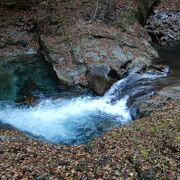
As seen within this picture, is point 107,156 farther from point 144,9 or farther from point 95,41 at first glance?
point 144,9

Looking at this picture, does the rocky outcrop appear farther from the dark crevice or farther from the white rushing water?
the white rushing water

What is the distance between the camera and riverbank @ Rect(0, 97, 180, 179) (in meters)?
8.09

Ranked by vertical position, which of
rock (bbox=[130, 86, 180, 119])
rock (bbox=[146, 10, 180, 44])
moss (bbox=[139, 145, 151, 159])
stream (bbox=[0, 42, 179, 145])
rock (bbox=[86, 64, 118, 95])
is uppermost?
rock (bbox=[146, 10, 180, 44])

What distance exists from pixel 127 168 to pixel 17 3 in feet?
60.0

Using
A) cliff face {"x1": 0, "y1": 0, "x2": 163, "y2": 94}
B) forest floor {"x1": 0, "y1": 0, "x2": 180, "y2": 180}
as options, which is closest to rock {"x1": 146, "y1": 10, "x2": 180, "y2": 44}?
cliff face {"x1": 0, "y1": 0, "x2": 163, "y2": 94}

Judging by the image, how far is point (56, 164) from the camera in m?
8.55

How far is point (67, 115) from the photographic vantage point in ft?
46.6

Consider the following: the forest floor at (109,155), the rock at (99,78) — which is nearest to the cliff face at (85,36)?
the rock at (99,78)

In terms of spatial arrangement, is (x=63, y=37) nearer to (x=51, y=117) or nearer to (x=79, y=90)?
(x=79, y=90)

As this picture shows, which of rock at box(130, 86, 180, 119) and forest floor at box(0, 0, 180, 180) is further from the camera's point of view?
rock at box(130, 86, 180, 119)

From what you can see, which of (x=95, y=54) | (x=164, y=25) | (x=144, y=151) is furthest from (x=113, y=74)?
(x=164, y=25)

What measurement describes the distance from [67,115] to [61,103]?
1084mm

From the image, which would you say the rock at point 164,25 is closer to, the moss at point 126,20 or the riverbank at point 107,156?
the moss at point 126,20

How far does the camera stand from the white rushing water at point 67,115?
41.4ft
